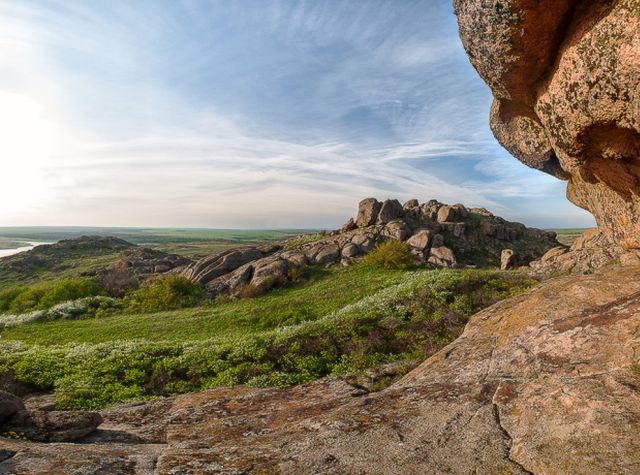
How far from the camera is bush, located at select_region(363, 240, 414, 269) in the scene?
146 ft

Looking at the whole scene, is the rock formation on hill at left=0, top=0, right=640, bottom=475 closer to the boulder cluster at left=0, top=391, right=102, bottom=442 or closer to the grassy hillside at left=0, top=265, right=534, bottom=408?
the boulder cluster at left=0, top=391, right=102, bottom=442

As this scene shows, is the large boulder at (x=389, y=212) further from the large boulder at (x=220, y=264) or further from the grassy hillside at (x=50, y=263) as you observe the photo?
the grassy hillside at (x=50, y=263)

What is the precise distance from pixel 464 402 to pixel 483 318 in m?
5.38

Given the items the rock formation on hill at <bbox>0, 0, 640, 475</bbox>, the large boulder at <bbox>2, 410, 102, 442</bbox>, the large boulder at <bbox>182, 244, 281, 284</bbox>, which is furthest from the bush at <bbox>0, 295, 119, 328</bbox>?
the large boulder at <bbox>2, 410, 102, 442</bbox>

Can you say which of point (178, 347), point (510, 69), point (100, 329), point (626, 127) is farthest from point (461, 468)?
point (100, 329)

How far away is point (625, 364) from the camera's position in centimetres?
726

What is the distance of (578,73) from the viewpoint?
9922mm

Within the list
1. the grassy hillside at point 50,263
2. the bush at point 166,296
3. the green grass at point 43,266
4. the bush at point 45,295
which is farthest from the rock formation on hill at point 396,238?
the green grass at point 43,266

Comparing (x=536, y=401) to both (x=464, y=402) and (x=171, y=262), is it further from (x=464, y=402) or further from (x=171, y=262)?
(x=171, y=262)

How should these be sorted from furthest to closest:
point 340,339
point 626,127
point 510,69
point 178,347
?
point 178,347, point 340,339, point 510,69, point 626,127

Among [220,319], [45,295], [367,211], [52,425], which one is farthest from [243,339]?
[367,211]

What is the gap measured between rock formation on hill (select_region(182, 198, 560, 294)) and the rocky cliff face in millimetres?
33601

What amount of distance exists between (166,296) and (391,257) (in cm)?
2615

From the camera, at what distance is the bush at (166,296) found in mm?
40188
